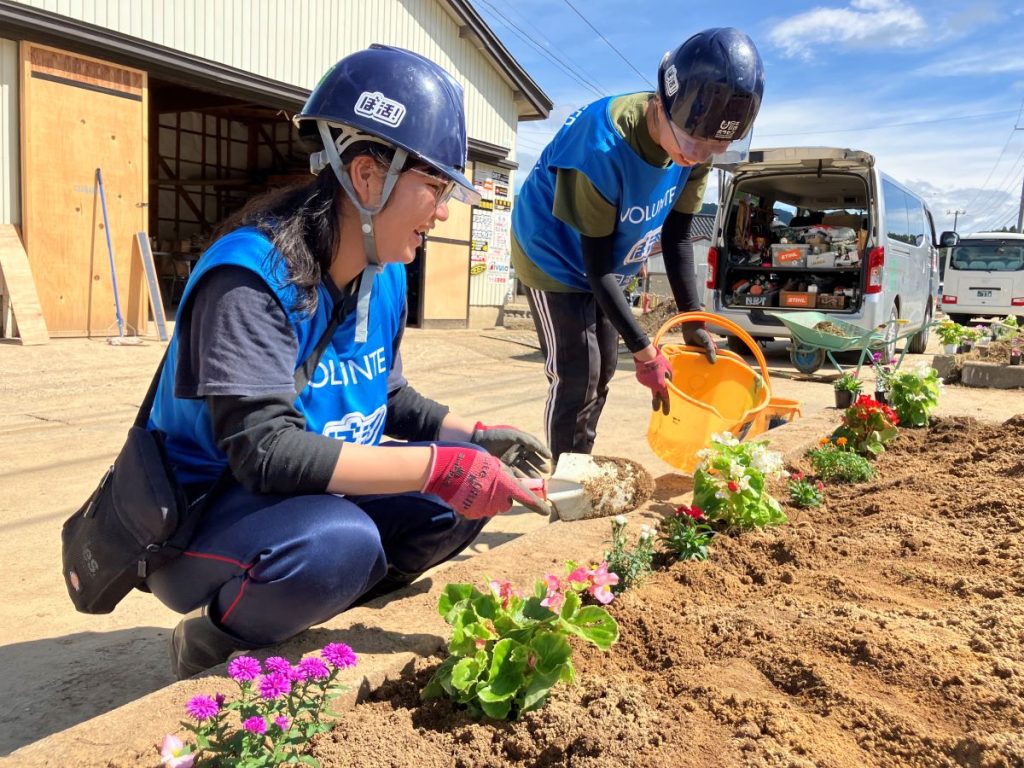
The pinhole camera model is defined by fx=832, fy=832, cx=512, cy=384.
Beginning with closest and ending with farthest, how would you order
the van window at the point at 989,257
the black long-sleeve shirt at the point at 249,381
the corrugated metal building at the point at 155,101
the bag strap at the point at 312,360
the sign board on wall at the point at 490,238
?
1. the black long-sleeve shirt at the point at 249,381
2. the bag strap at the point at 312,360
3. the corrugated metal building at the point at 155,101
4. the sign board on wall at the point at 490,238
5. the van window at the point at 989,257

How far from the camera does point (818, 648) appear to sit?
6.17 ft

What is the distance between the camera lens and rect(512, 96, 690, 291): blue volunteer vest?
315cm

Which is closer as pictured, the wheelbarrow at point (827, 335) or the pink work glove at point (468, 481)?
the pink work glove at point (468, 481)

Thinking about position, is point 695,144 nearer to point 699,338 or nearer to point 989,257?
point 699,338

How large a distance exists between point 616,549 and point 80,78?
837 cm

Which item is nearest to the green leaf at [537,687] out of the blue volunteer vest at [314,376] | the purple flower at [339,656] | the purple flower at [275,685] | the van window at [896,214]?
the purple flower at [339,656]

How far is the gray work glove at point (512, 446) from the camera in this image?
2.57m

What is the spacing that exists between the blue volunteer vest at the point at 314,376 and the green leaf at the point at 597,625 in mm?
754

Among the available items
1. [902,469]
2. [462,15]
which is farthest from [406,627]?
[462,15]

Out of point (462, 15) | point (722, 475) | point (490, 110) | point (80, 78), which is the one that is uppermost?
point (462, 15)

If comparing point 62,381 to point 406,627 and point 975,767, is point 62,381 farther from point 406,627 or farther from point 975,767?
point 975,767

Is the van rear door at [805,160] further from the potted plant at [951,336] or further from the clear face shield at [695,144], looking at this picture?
the clear face shield at [695,144]

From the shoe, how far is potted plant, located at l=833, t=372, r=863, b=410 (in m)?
4.61

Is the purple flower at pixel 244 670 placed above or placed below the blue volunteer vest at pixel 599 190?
below
